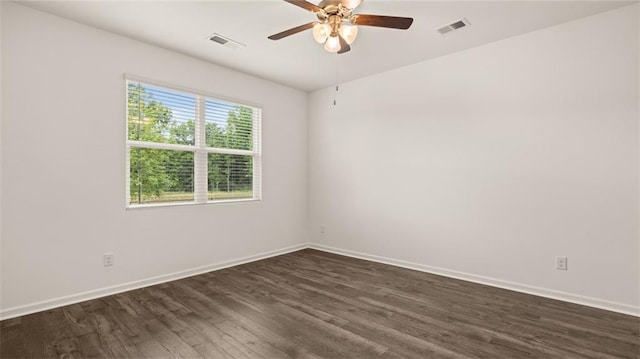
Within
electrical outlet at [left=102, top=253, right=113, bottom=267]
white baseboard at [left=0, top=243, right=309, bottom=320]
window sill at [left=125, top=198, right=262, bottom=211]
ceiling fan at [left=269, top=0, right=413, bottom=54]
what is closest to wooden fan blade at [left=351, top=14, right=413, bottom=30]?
ceiling fan at [left=269, top=0, right=413, bottom=54]

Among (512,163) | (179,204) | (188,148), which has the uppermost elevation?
(188,148)

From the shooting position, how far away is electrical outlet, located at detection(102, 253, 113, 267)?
3.16 meters

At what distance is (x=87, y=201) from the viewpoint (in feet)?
10.1

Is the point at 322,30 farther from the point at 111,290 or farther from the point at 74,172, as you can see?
the point at 111,290

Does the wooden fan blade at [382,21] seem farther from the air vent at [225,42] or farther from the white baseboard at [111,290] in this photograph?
the white baseboard at [111,290]

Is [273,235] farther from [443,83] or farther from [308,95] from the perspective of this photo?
[443,83]

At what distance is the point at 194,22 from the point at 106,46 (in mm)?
1012

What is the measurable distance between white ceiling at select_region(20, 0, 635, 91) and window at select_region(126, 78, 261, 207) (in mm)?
614

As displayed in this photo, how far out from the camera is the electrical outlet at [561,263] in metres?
3.07

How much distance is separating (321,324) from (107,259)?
2.31 meters

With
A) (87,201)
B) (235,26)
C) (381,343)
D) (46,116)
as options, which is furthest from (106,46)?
(381,343)

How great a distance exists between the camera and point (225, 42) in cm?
346

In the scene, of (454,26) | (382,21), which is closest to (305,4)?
(382,21)

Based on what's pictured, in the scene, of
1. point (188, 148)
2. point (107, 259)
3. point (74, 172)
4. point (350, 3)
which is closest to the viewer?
point (350, 3)
